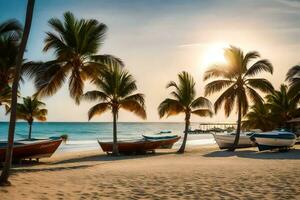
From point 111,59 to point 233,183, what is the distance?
1104 cm

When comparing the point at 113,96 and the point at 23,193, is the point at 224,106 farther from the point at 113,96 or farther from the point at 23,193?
the point at 23,193

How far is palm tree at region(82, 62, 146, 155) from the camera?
23984 mm

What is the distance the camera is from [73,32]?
18.3m

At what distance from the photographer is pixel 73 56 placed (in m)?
18.5

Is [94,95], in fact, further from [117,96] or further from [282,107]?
[282,107]

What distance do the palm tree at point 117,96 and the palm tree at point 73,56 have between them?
4.68 meters

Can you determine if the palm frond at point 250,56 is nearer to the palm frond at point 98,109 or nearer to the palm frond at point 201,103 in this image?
the palm frond at point 201,103

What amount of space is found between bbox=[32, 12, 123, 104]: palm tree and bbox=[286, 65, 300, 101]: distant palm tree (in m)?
15.8

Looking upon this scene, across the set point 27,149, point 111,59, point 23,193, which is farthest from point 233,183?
point 27,149

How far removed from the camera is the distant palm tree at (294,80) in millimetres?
27422

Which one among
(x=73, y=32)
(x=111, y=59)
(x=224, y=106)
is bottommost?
(x=224, y=106)

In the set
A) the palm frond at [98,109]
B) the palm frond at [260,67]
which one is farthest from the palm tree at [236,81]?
the palm frond at [98,109]

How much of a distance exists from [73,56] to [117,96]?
6549mm

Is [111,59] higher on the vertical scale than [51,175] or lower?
higher
